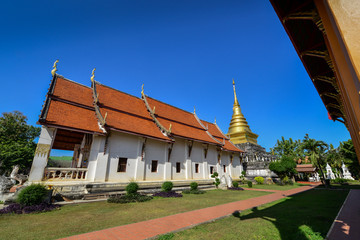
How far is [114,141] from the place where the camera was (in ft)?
38.8

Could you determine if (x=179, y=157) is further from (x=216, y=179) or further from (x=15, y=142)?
(x=15, y=142)

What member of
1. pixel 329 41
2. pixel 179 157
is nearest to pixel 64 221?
pixel 329 41

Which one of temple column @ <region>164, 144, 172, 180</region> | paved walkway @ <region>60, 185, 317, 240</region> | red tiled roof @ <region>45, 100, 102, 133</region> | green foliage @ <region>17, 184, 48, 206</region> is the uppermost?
red tiled roof @ <region>45, 100, 102, 133</region>

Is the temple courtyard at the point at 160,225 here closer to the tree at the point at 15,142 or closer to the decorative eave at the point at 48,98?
the decorative eave at the point at 48,98

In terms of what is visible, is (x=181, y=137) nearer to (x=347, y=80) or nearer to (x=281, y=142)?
(x=347, y=80)

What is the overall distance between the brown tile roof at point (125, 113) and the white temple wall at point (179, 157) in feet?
6.40

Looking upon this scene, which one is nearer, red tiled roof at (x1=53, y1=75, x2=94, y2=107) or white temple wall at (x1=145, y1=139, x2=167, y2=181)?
red tiled roof at (x1=53, y1=75, x2=94, y2=107)

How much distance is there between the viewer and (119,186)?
1104 centimetres

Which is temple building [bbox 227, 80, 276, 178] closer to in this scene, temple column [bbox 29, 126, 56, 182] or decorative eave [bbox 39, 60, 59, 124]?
temple column [bbox 29, 126, 56, 182]

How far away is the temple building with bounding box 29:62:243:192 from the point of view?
9656 millimetres

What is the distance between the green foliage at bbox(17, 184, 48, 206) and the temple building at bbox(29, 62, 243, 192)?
1.55m

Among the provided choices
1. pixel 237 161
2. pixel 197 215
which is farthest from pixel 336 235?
pixel 237 161

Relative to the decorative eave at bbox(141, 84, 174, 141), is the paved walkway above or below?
below

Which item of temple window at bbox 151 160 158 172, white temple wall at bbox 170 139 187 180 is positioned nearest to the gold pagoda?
white temple wall at bbox 170 139 187 180
